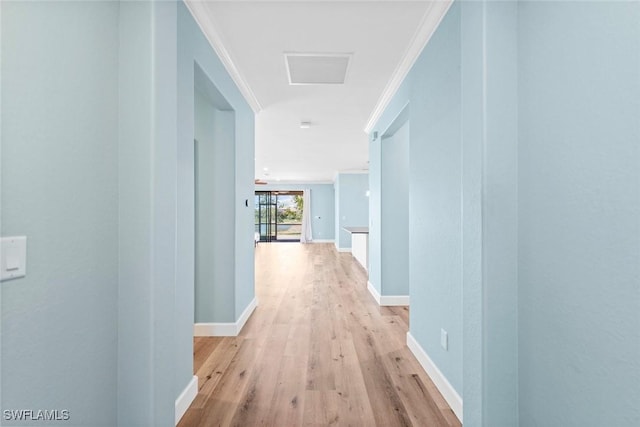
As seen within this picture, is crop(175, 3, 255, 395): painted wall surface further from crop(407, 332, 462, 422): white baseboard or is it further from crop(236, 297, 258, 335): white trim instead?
crop(407, 332, 462, 422): white baseboard

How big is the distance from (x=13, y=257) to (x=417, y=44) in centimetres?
260

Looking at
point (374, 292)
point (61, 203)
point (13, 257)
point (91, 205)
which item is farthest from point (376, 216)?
point (13, 257)

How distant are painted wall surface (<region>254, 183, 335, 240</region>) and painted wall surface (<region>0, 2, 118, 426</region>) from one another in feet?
38.4

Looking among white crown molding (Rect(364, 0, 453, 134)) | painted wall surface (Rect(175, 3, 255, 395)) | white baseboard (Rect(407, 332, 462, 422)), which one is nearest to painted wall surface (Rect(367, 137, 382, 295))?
white crown molding (Rect(364, 0, 453, 134))

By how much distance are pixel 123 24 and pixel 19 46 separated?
19.0 inches

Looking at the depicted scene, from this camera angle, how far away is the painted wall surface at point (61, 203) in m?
0.86

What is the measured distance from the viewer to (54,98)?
98cm

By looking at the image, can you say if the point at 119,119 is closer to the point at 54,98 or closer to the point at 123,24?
the point at 54,98

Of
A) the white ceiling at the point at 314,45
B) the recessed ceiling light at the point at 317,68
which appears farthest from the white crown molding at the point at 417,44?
the recessed ceiling light at the point at 317,68

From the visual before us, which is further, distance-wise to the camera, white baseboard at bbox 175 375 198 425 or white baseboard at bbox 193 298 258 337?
white baseboard at bbox 193 298 258 337

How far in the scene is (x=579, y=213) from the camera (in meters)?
0.99

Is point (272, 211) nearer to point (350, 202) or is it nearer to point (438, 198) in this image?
point (350, 202)

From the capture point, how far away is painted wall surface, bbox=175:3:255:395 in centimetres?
184

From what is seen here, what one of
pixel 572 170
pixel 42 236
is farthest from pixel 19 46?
pixel 572 170
